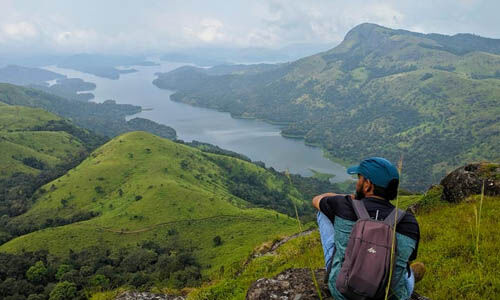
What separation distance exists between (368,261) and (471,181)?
12620 mm

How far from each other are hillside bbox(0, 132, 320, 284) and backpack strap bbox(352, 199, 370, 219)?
45544 mm

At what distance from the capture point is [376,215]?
13.8 feet

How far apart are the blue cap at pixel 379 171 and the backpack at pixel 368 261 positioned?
61 cm

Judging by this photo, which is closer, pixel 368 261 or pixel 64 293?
pixel 368 261

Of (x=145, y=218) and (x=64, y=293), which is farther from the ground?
(x=64, y=293)

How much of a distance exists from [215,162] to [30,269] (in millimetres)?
123256

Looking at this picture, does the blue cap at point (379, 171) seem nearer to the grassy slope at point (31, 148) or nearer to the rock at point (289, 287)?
the rock at point (289, 287)

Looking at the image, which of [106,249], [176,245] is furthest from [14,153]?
[176,245]

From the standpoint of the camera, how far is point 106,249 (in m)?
80.1

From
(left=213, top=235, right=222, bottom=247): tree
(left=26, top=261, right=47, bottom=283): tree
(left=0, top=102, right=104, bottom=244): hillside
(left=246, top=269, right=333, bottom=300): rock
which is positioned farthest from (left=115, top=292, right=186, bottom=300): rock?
(left=0, top=102, right=104, bottom=244): hillside

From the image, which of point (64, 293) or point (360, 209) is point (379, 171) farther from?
point (64, 293)

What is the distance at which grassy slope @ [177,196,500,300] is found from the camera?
612cm

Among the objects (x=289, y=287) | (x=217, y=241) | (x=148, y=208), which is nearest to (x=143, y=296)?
(x=289, y=287)

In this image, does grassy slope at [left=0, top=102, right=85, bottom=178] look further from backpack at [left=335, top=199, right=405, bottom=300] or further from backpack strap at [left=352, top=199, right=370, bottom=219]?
backpack at [left=335, top=199, right=405, bottom=300]
